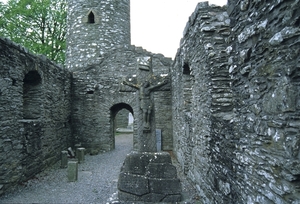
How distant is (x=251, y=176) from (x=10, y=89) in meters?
5.78

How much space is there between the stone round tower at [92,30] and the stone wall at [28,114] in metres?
3.61

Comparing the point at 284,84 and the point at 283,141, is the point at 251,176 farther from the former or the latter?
the point at 284,84

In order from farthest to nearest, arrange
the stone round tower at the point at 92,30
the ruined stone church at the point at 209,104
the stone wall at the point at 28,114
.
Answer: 1. the stone round tower at the point at 92,30
2. the stone wall at the point at 28,114
3. the ruined stone church at the point at 209,104

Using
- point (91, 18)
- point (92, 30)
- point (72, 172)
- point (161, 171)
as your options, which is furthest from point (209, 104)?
point (91, 18)

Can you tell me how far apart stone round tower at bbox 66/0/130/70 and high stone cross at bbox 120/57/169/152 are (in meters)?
8.48

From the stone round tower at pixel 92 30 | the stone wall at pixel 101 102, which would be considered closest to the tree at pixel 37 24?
the stone round tower at pixel 92 30

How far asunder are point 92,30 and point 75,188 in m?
9.86

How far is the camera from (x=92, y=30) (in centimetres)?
1351

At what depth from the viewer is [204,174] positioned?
4562 mm

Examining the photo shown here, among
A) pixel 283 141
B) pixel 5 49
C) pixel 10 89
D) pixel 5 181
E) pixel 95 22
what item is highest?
pixel 95 22

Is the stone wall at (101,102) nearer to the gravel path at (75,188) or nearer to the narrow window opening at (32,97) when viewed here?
the gravel path at (75,188)

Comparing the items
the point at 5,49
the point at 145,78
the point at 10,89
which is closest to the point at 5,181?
the point at 10,89

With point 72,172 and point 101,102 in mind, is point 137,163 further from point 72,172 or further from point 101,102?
point 101,102

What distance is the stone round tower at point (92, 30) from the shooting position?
13398 mm
